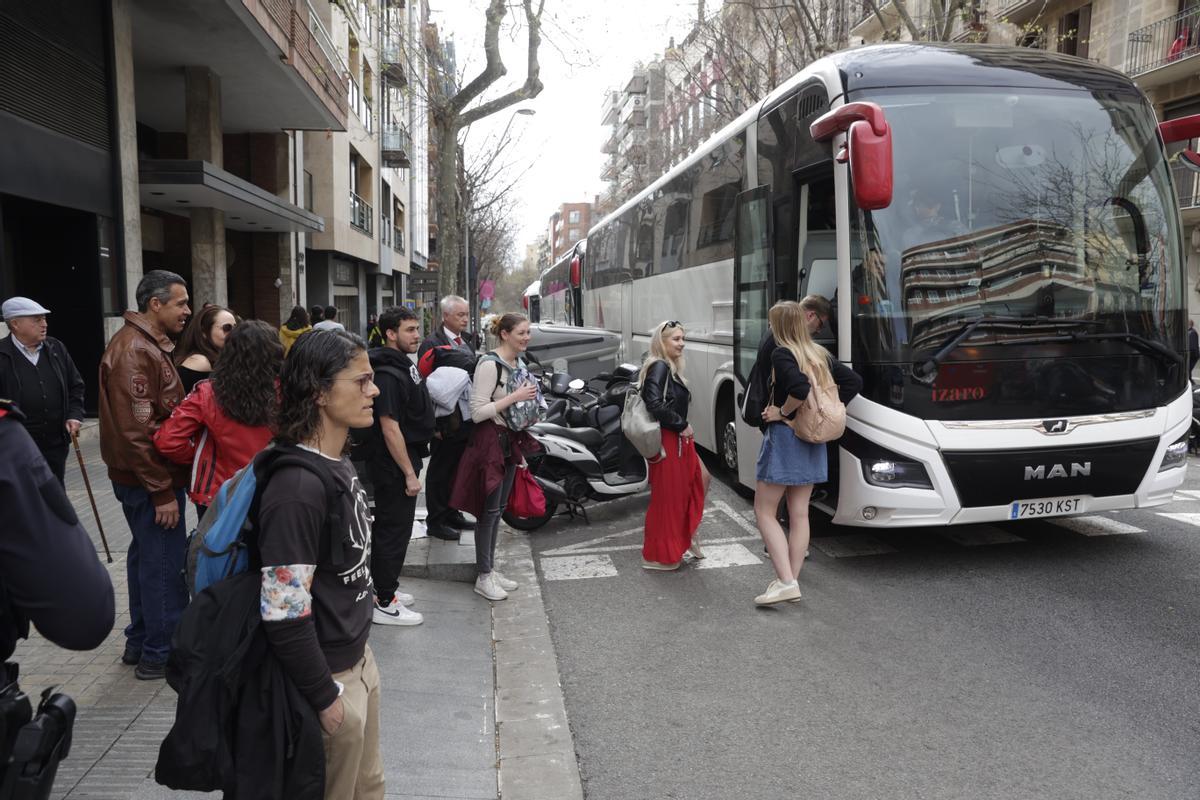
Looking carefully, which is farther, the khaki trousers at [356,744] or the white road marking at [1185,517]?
the white road marking at [1185,517]

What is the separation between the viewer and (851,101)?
6059 mm

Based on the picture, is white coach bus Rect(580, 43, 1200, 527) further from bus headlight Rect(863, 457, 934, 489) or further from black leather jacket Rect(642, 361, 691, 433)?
black leather jacket Rect(642, 361, 691, 433)

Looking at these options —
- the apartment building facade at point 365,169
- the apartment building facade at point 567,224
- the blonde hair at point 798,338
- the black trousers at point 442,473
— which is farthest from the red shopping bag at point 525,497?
the apartment building facade at point 567,224

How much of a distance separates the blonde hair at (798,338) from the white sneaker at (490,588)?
2.29 metres

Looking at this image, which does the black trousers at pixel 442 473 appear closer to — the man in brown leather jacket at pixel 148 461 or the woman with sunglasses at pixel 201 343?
the woman with sunglasses at pixel 201 343

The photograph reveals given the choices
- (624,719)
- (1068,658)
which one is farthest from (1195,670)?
(624,719)

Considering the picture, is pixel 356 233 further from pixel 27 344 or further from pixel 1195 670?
pixel 1195 670

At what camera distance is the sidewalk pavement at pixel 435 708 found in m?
3.28

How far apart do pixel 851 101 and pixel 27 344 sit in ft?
18.2

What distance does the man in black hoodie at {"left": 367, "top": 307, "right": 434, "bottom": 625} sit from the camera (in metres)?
4.82

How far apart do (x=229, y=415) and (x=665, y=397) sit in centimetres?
316

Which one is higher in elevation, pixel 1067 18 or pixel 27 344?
pixel 1067 18

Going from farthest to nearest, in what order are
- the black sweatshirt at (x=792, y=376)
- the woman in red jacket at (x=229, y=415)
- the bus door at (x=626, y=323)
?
the bus door at (x=626, y=323)
the black sweatshirt at (x=792, y=376)
the woman in red jacket at (x=229, y=415)

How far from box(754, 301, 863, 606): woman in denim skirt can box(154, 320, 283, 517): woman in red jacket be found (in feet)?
9.51
